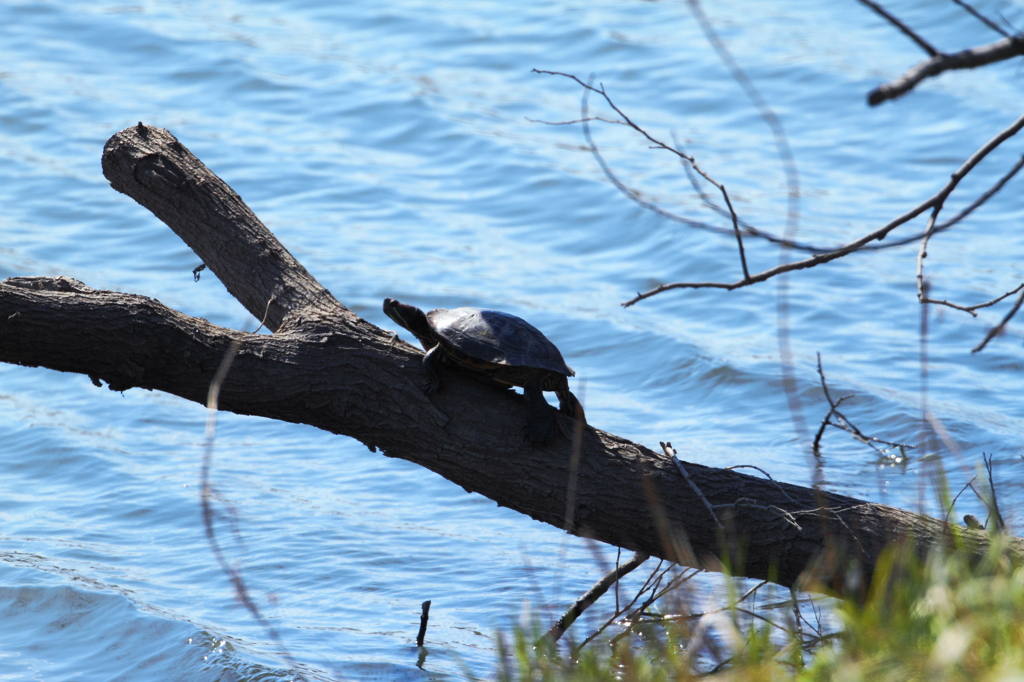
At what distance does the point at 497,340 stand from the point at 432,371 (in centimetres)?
25

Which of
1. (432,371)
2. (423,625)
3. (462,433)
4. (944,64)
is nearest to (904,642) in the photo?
(944,64)

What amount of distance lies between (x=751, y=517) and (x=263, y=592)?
8.94 feet

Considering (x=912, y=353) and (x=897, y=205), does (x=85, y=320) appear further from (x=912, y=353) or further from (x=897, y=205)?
(x=897, y=205)

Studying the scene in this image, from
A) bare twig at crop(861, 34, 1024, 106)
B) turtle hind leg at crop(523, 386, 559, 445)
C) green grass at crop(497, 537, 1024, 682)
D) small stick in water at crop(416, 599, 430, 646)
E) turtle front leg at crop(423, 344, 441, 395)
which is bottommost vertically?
small stick in water at crop(416, 599, 430, 646)

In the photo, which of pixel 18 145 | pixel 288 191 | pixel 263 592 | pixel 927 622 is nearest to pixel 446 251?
pixel 288 191

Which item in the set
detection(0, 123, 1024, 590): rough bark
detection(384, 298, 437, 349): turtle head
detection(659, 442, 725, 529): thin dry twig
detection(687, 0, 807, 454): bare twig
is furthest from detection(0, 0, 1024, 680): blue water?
detection(384, 298, 437, 349): turtle head

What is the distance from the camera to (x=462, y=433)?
3.37 meters

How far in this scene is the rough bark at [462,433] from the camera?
325 centimetres

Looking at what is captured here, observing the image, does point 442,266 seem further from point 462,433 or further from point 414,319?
point 462,433

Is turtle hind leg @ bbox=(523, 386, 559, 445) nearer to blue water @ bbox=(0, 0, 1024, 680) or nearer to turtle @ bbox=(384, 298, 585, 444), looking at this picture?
turtle @ bbox=(384, 298, 585, 444)

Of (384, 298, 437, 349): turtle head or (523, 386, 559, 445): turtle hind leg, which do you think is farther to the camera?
(384, 298, 437, 349): turtle head

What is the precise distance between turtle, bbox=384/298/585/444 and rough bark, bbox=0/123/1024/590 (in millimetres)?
65

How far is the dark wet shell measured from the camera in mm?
3436

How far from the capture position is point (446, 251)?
954 centimetres
